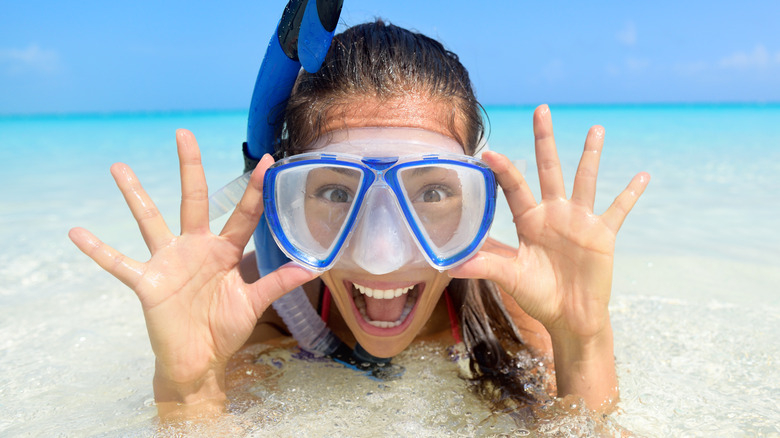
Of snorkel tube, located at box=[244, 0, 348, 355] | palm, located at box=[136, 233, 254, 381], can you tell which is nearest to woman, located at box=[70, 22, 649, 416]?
palm, located at box=[136, 233, 254, 381]

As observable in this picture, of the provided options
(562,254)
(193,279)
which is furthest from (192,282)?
(562,254)

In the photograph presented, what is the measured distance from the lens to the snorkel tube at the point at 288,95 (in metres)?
1.91

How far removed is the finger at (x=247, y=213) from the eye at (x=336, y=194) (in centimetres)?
19

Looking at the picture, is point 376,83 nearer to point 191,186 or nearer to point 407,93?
point 407,93

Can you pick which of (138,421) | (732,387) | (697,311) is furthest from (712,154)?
(138,421)

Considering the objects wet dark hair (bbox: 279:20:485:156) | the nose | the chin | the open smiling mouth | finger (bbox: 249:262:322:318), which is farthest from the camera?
the open smiling mouth

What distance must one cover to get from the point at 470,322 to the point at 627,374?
69 centimetres

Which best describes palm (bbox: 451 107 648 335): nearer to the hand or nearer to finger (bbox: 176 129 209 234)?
the hand

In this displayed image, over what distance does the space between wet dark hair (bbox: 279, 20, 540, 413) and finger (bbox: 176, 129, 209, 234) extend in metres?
0.37

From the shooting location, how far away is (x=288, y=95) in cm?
218

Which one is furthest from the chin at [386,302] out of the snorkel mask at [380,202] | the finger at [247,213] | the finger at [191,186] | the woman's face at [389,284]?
the finger at [191,186]

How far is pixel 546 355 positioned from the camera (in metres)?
2.38

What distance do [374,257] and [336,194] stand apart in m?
0.26

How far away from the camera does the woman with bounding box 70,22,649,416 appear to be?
5.77ft
